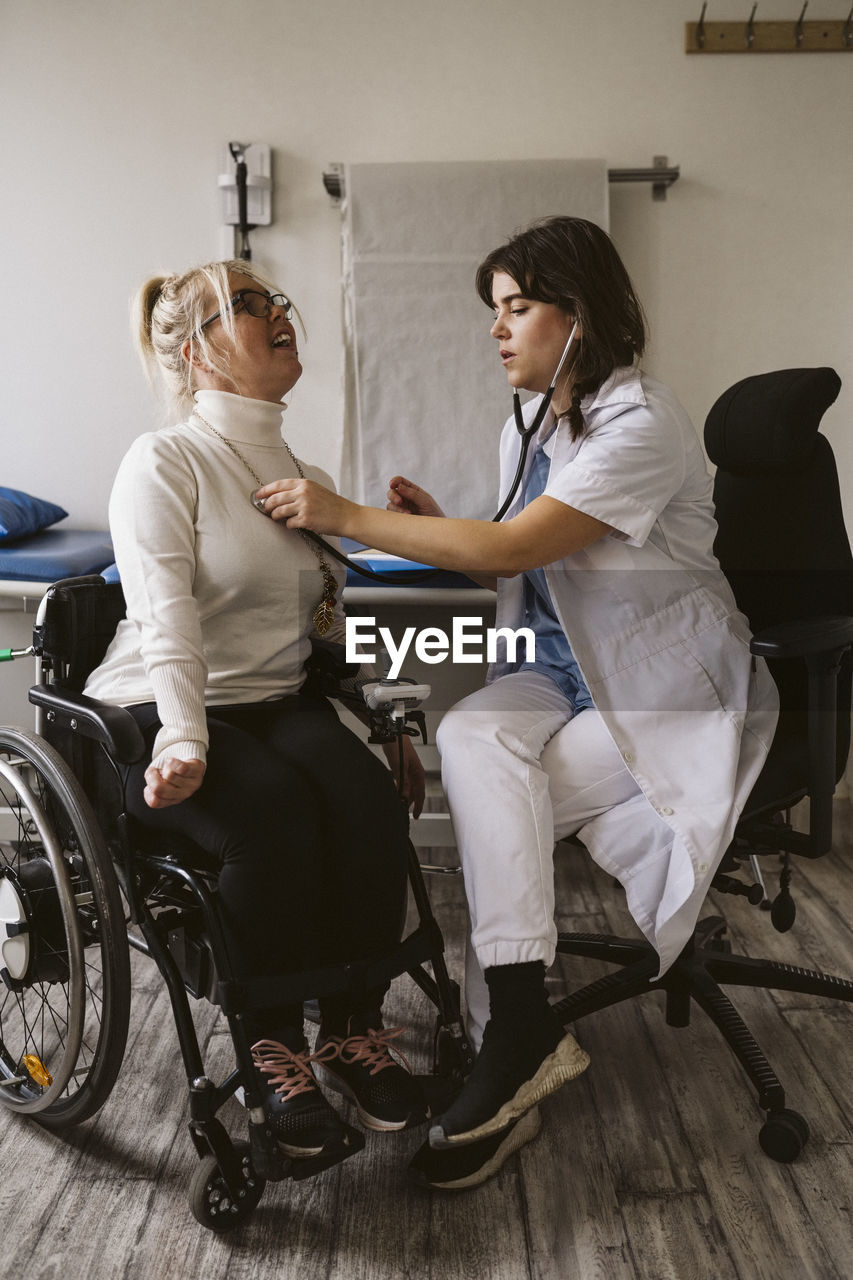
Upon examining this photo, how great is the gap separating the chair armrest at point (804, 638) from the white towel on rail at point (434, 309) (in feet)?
3.36

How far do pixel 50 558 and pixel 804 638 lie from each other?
4.58 ft

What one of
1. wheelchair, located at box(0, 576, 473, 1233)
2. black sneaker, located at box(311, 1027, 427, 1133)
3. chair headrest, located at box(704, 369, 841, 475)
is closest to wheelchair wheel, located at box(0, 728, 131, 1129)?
wheelchair, located at box(0, 576, 473, 1233)

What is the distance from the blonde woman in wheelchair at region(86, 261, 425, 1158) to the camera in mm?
1125

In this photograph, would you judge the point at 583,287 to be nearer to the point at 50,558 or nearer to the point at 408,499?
the point at 408,499

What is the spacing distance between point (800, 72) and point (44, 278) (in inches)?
66.9

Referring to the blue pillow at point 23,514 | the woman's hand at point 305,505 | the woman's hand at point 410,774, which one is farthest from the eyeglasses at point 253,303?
the blue pillow at point 23,514

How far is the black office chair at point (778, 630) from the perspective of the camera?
131cm

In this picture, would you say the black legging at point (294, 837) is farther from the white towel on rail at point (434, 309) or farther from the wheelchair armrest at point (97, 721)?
the white towel on rail at point (434, 309)

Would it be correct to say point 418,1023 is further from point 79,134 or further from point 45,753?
point 79,134

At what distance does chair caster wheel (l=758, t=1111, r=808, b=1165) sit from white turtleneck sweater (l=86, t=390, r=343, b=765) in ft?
2.64

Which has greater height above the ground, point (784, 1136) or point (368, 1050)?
point (368, 1050)

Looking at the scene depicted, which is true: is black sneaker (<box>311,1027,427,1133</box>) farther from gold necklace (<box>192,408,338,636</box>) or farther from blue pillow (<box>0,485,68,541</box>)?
blue pillow (<box>0,485,68,541</box>)

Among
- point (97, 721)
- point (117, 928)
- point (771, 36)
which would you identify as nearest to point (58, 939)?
point (117, 928)

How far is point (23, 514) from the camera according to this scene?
2127 millimetres
